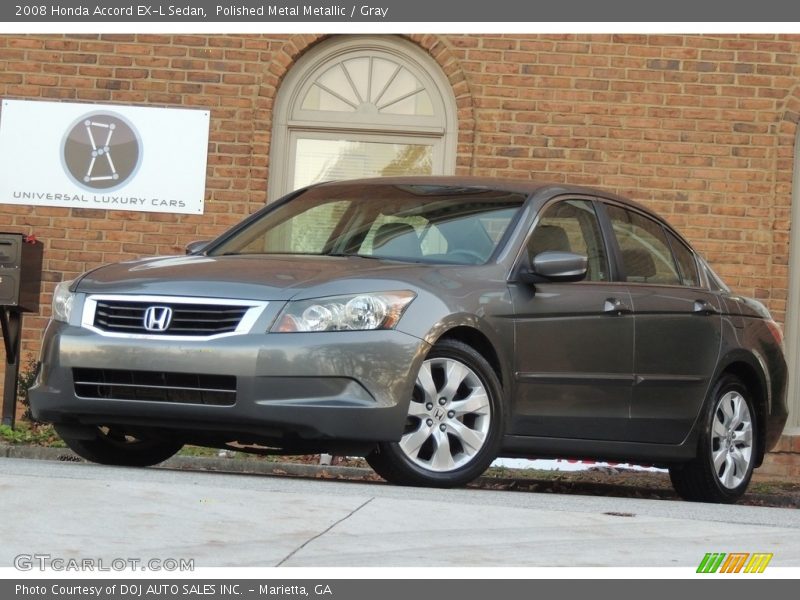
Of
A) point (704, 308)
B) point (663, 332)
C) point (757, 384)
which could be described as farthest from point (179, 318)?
point (757, 384)

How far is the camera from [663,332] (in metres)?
8.38

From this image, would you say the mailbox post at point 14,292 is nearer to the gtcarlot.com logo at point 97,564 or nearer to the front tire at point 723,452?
the front tire at point 723,452

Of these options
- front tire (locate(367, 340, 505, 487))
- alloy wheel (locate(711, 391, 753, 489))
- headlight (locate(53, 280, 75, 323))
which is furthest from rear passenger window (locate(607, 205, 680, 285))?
headlight (locate(53, 280, 75, 323))

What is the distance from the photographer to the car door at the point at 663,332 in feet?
27.0

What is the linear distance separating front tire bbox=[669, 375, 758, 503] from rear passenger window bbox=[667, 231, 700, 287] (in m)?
0.57

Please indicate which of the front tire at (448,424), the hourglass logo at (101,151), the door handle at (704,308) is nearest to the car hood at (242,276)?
the front tire at (448,424)

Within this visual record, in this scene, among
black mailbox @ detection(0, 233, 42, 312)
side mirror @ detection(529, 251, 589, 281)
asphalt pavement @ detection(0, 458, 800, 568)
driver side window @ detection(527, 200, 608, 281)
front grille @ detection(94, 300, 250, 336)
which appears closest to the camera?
asphalt pavement @ detection(0, 458, 800, 568)

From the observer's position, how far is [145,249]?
44.3 ft

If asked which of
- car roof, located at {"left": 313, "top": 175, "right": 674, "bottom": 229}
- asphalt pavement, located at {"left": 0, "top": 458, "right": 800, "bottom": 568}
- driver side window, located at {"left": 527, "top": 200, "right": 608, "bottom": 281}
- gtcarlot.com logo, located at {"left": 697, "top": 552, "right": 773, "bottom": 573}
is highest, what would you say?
car roof, located at {"left": 313, "top": 175, "right": 674, "bottom": 229}

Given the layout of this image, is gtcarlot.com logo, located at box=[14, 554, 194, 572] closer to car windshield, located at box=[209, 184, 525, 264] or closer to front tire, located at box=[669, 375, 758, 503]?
car windshield, located at box=[209, 184, 525, 264]

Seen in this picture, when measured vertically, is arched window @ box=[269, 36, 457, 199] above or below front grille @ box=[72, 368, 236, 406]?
above

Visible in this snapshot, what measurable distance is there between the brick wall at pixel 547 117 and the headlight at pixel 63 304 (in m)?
6.04

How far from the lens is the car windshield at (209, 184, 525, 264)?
305 inches

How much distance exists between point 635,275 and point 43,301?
6556 mm
